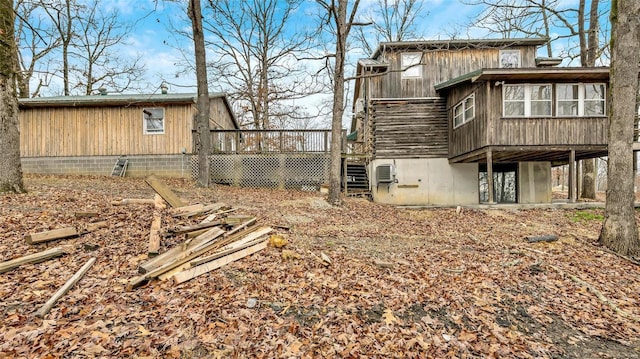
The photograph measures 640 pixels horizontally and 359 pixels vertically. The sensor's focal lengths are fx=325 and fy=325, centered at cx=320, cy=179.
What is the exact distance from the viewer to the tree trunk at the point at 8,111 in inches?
275

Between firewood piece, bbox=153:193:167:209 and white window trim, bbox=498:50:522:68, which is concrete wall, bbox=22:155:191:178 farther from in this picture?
white window trim, bbox=498:50:522:68

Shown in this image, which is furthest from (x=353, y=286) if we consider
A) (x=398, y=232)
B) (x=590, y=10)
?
(x=590, y=10)

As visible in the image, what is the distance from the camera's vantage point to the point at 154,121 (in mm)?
14422

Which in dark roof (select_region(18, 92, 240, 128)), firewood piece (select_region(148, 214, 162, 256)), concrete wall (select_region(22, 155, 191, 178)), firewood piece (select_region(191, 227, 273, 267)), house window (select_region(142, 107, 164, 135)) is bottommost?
firewood piece (select_region(191, 227, 273, 267))

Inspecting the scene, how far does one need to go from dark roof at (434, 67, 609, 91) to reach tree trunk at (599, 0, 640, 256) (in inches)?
187

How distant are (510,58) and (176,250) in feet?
54.8

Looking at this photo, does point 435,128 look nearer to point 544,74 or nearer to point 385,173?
point 385,173

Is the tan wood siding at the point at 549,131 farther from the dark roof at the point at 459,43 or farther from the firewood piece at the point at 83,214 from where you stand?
the firewood piece at the point at 83,214

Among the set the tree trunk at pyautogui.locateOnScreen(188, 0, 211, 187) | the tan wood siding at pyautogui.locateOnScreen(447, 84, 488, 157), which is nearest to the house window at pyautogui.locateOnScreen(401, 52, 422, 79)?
the tan wood siding at pyautogui.locateOnScreen(447, 84, 488, 157)

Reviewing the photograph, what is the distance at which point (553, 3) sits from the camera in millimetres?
14547

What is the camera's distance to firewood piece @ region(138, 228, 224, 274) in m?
3.90

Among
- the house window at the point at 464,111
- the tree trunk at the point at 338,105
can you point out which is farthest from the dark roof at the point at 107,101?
the house window at the point at 464,111

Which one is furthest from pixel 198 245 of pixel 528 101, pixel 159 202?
pixel 528 101

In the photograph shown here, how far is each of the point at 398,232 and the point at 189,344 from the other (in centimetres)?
579
